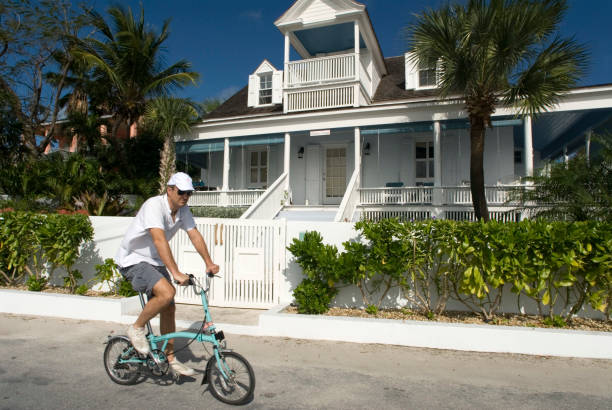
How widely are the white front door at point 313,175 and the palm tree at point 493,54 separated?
614cm

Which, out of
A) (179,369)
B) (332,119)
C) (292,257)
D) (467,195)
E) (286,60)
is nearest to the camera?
(179,369)

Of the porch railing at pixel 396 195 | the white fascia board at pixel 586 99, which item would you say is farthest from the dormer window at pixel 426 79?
the porch railing at pixel 396 195

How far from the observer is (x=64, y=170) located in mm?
12586

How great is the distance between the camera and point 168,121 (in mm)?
14156

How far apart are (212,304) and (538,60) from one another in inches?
356

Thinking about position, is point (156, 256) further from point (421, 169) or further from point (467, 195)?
point (421, 169)

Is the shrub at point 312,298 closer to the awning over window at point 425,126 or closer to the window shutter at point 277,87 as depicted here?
the awning over window at point 425,126

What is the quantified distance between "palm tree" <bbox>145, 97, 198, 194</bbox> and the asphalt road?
31.4 feet

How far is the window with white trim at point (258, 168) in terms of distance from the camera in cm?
1638

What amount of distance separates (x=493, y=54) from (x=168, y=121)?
10.5 m

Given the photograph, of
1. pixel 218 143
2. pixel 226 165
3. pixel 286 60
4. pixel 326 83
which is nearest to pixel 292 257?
pixel 226 165

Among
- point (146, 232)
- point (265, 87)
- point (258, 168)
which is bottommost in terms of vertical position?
point (146, 232)

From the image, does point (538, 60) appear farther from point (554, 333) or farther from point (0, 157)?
point (0, 157)

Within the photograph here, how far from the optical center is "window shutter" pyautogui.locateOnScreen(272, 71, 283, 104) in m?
16.7
